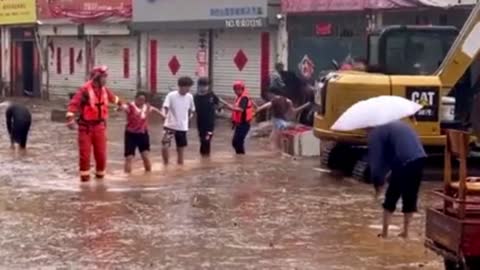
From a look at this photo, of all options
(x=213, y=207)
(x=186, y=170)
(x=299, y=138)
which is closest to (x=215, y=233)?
(x=213, y=207)

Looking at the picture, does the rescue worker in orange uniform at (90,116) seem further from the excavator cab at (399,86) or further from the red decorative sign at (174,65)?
the red decorative sign at (174,65)

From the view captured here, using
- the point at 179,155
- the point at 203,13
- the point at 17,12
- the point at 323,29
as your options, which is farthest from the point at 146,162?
the point at 17,12

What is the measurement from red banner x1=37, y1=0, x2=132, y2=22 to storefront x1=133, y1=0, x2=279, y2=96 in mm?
1299

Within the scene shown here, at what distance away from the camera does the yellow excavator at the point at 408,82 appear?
1828 centimetres

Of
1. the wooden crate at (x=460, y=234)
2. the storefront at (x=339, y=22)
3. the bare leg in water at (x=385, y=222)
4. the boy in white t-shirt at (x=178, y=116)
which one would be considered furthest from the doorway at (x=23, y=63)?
the wooden crate at (x=460, y=234)

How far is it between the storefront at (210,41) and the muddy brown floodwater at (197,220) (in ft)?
47.0

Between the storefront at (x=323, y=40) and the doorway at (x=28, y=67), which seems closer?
the storefront at (x=323, y=40)

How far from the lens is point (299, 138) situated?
22.2 m

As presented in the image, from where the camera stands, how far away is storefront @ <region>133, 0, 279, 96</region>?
115ft

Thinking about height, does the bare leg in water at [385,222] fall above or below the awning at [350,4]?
below

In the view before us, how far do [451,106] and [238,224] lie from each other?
5.85 m

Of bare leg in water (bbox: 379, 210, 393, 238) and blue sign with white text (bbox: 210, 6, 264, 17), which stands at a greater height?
blue sign with white text (bbox: 210, 6, 264, 17)

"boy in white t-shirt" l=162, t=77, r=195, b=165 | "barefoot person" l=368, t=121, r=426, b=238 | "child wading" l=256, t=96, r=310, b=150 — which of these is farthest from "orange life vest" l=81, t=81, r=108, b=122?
"barefoot person" l=368, t=121, r=426, b=238

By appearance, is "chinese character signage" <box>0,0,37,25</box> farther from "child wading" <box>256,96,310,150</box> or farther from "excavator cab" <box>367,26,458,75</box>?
"excavator cab" <box>367,26,458,75</box>
